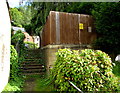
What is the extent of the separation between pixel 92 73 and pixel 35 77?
4930 millimetres

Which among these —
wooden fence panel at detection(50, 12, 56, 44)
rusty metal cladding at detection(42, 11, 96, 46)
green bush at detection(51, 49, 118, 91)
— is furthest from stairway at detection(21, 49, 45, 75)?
green bush at detection(51, 49, 118, 91)

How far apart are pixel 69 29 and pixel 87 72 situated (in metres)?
4.70

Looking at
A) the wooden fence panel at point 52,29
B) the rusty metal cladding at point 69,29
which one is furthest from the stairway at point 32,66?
the wooden fence panel at point 52,29

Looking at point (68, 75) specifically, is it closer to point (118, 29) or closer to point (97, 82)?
point (97, 82)

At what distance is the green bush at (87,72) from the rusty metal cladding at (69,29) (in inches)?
138

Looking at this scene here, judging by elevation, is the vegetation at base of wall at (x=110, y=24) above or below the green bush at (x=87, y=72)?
above

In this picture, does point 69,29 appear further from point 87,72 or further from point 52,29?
point 87,72

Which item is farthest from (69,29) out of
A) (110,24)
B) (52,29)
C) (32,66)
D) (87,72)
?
(87,72)

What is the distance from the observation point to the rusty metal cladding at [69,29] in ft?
28.5

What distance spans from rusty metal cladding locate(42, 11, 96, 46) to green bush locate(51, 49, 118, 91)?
3.50m

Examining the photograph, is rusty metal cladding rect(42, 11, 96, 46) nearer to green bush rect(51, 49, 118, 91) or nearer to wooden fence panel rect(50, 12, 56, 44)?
wooden fence panel rect(50, 12, 56, 44)

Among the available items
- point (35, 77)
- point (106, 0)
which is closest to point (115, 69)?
point (106, 0)

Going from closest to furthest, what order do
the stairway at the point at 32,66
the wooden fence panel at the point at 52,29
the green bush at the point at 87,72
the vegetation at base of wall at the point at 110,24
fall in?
the green bush at the point at 87,72
the vegetation at base of wall at the point at 110,24
the wooden fence panel at the point at 52,29
the stairway at the point at 32,66

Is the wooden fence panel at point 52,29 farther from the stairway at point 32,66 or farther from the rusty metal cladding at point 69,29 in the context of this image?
the stairway at point 32,66
